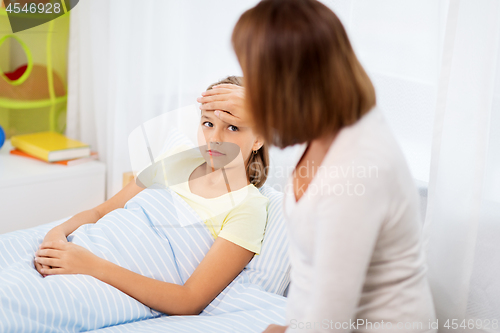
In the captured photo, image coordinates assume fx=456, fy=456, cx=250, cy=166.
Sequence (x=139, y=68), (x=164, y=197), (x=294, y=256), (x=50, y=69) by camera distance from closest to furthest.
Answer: (x=294, y=256), (x=164, y=197), (x=139, y=68), (x=50, y=69)

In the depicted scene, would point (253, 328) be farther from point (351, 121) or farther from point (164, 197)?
point (351, 121)

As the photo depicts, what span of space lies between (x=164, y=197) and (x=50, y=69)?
132 centimetres

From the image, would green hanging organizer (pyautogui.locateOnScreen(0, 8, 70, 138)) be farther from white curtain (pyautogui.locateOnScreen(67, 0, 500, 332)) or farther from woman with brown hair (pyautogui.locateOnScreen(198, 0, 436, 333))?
woman with brown hair (pyautogui.locateOnScreen(198, 0, 436, 333))

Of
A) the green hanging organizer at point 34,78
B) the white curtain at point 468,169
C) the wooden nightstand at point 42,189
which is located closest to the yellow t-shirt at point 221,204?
the white curtain at point 468,169

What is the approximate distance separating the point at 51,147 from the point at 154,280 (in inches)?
48.3

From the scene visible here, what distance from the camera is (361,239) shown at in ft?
1.88

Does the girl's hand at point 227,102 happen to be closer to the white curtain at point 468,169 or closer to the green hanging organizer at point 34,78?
the white curtain at point 468,169

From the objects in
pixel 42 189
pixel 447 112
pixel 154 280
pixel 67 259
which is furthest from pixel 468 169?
pixel 42 189

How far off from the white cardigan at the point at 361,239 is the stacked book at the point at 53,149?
5.37ft

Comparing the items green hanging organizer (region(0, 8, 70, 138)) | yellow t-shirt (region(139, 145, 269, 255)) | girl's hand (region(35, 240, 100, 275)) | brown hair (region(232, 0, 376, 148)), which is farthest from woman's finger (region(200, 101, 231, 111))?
green hanging organizer (region(0, 8, 70, 138))

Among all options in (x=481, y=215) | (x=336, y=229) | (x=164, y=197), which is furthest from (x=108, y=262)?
(x=481, y=215)

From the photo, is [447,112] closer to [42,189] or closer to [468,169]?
[468,169]

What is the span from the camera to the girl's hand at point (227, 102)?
1210 millimetres

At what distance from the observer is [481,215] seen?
3.25 ft
